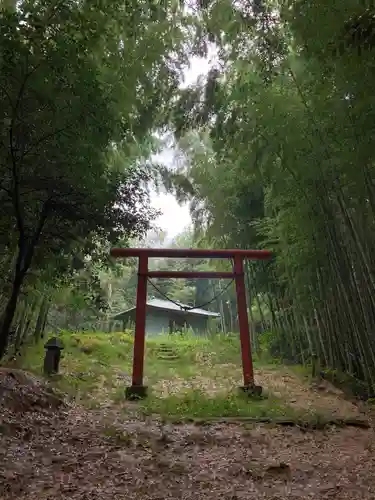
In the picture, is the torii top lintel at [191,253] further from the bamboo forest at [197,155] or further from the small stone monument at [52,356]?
the small stone monument at [52,356]

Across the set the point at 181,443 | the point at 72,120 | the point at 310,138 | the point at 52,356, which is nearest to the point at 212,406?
the point at 181,443

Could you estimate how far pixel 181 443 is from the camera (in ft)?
10.0

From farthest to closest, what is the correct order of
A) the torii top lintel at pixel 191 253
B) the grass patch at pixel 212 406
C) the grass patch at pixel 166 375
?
1. the torii top lintel at pixel 191 253
2. the grass patch at pixel 166 375
3. the grass patch at pixel 212 406

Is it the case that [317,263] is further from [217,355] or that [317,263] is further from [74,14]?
[217,355]

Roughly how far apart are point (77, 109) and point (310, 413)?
12.2 ft

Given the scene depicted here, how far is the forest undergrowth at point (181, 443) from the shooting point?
2.24 m

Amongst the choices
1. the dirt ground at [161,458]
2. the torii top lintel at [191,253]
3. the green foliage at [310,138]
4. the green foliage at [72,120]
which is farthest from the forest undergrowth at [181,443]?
the torii top lintel at [191,253]

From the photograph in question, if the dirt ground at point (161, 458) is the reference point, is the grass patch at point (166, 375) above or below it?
above

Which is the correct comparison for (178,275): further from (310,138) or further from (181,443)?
(181,443)

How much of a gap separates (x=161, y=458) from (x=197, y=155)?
5320 millimetres

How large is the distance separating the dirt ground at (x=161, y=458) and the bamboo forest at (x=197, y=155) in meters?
0.05

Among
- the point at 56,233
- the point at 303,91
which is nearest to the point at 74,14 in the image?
the point at 56,233

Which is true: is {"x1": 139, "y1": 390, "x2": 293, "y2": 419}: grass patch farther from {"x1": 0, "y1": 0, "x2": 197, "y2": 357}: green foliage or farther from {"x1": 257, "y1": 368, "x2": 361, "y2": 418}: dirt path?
{"x1": 0, "y1": 0, "x2": 197, "y2": 357}: green foliage

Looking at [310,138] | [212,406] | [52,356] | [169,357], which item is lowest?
[212,406]
